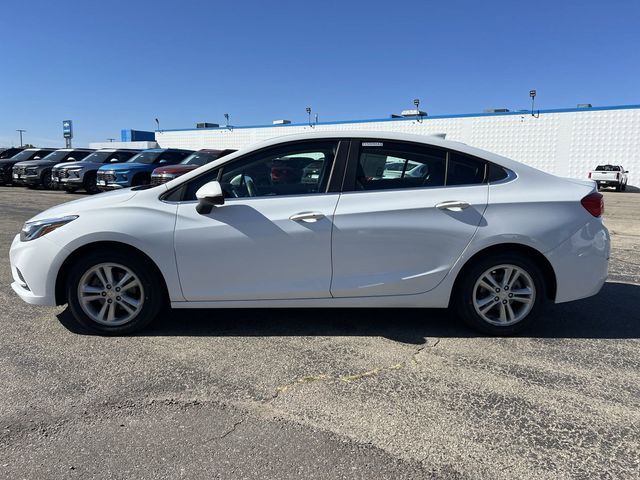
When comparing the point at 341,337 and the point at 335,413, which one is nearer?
the point at 335,413

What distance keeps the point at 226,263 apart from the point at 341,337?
3.74 ft

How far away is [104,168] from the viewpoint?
17297 mm

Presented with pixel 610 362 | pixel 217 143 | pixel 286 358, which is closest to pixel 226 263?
pixel 286 358

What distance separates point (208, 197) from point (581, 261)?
3.07 metres

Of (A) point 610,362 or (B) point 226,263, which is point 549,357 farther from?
(B) point 226,263

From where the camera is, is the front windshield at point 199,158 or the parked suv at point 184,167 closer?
the parked suv at point 184,167

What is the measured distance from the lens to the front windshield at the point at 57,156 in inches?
897

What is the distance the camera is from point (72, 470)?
251cm

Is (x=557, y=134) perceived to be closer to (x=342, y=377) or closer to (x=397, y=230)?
(x=397, y=230)

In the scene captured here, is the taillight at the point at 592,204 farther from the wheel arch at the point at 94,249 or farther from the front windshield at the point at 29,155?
the front windshield at the point at 29,155

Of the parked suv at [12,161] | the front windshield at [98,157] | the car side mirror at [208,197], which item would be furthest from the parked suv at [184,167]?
the parked suv at [12,161]

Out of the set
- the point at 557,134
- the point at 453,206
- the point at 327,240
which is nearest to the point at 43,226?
the point at 327,240

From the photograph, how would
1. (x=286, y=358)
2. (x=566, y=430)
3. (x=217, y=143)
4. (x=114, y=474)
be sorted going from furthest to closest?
(x=217, y=143) < (x=286, y=358) < (x=566, y=430) < (x=114, y=474)

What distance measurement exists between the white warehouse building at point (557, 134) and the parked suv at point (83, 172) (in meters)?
13.7
